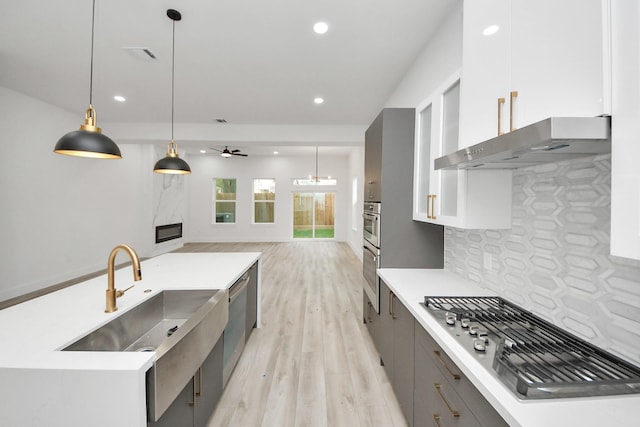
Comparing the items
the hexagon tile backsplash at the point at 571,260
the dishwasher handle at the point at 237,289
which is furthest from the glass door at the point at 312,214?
the hexagon tile backsplash at the point at 571,260

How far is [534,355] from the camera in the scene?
0.96 meters

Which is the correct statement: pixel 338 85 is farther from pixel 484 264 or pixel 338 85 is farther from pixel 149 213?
pixel 149 213

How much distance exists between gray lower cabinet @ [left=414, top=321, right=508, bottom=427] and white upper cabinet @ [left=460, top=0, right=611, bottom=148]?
0.97 m

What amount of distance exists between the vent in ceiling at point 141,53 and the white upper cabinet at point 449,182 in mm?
2862

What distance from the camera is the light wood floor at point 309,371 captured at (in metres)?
1.78

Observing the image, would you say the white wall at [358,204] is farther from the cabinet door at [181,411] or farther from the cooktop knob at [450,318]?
the cabinet door at [181,411]

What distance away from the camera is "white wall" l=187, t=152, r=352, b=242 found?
9141 mm

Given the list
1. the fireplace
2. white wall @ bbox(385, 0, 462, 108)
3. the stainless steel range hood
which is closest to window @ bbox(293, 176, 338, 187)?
the fireplace

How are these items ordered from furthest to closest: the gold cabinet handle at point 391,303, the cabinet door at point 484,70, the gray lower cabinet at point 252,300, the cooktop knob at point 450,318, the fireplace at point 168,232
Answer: the fireplace at point 168,232 → the gray lower cabinet at point 252,300 → the gold cabinet handle at point 391,303 → the cooktop knob at point 450,318 → the cabinet door at point 484,70

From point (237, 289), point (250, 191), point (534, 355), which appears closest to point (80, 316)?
point (237, 289)

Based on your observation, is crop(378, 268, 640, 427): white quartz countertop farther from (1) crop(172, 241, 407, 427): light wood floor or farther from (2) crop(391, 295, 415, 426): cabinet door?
(1) crop(172, 241, 407, 427): light wood floor

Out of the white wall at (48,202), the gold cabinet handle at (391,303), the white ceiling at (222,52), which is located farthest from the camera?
the white wall at (48,202)

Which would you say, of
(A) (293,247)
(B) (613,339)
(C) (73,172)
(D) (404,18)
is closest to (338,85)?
(D) (404,18)

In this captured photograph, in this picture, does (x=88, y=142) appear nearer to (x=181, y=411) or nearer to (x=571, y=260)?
(x=181, y=411)
